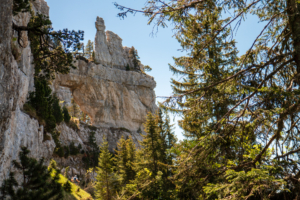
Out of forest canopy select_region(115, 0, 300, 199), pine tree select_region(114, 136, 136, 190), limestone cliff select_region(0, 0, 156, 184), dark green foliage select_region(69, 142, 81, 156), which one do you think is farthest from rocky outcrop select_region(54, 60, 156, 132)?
forest canopy select_region(115, 0, 300, 199)

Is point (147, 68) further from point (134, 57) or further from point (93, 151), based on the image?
point (93, 151)

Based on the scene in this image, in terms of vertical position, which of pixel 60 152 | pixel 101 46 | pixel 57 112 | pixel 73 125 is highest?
pixel 101 46

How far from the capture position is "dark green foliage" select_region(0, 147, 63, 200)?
7867mm

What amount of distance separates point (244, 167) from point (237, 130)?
2.30ft

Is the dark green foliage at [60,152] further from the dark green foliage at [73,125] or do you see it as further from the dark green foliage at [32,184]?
the dark green foliage at [32,184]

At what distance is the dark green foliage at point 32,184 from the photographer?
25.8 ft

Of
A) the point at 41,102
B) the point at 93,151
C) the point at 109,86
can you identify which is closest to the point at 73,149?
the point at 93,151

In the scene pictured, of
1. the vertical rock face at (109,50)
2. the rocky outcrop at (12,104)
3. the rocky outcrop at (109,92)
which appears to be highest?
the vertical rock face at (109,50)

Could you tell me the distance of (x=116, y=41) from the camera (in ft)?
182

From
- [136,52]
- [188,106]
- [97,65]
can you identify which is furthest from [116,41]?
[188,106]

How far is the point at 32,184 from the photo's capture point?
8.45m

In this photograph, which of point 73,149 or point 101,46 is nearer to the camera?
point 73,149

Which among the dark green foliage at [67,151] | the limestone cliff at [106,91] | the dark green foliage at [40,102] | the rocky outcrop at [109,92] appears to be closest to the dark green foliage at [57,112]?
the limestone cliff at [106,91]

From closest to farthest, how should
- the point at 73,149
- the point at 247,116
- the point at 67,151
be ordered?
the point at 247,116 < the point at 67,151 < the point at 73,149
